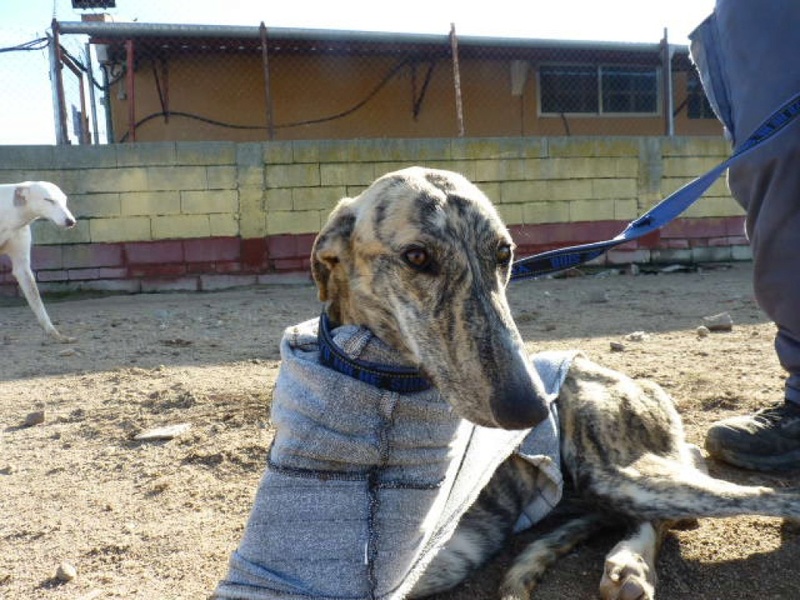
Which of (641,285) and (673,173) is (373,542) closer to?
(641,285)

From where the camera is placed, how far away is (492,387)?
1614 millimetres

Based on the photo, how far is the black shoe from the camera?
2.66 metres

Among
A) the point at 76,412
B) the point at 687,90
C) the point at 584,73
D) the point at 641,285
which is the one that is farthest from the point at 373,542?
the point at 687,90

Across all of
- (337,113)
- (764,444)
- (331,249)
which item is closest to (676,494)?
(764,444)

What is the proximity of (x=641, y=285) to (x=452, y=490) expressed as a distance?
23.2 feet

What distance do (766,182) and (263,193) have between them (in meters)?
7.12

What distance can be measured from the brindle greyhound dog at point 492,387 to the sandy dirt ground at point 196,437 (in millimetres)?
109

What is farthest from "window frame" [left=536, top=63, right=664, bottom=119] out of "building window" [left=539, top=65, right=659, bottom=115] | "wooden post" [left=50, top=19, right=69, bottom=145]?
"wooden post" [left=50, top=19, right=69, bottom=145]

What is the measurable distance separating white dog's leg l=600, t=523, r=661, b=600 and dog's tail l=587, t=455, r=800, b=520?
0.30ft

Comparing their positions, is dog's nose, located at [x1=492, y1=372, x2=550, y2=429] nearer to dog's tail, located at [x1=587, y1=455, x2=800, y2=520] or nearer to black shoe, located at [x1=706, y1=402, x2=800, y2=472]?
dog's tail, located at [x1=587, y1=455, x2=800, y2=520]

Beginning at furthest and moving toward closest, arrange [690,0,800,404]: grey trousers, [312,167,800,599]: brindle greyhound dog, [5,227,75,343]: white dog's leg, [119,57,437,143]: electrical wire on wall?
[119,57,437,143]: electrical wire on wall → [5,227,75,343]: white dog's leg → [690,0,800,404]: grey trousers → [312,167,800,599]: brindle greyhound dog

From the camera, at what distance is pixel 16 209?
270 inches

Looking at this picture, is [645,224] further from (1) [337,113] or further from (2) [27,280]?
(1) [337,113]

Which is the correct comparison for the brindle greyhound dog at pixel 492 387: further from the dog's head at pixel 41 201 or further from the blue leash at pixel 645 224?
the dog's head at pixel 41 201
